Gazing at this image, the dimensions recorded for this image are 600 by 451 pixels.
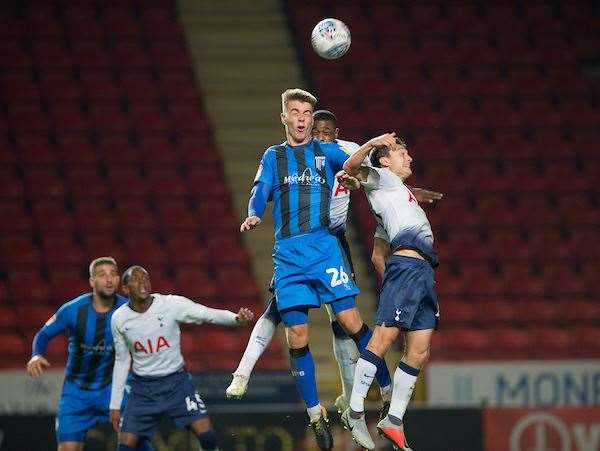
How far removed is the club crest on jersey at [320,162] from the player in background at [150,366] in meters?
A: 1.93

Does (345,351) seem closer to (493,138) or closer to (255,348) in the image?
(255,348)

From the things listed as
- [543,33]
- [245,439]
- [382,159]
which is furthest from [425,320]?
[543,33]

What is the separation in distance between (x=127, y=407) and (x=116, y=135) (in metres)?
6.88

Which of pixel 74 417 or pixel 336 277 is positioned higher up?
pixel 336 277

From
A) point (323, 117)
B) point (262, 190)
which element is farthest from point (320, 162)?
point (323, 117)

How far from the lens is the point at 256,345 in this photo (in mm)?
7398

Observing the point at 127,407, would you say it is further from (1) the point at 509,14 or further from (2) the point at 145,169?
(1) the point at 509,14

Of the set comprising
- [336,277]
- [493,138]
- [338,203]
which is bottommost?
[336,277]

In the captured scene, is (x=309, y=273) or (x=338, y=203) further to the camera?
(x=338, y=203)

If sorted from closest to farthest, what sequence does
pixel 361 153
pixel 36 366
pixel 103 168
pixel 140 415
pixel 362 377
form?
pixel 361 153 → pixel 362 377 → pixel 140 415 → pixel 36 366 → pixel 103 168

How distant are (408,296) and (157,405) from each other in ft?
8.44

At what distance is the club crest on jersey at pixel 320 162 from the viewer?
7047 millimetres

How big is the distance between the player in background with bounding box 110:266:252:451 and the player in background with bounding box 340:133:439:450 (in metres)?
1.96

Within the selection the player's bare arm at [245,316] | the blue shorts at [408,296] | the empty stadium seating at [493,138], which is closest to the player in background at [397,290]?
the blue shorts at [408,296]
